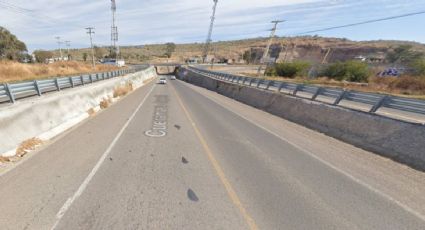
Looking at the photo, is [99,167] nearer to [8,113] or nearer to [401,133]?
[8,113]

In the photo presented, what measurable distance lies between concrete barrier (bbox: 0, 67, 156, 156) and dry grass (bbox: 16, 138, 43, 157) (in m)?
0.11

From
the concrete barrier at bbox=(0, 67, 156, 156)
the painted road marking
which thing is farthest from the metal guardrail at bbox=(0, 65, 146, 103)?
the painted road marking

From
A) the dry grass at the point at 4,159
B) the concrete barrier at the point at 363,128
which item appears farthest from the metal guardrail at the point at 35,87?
the concrete barrier at the point at 363,128

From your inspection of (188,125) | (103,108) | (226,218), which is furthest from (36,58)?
(226,218)

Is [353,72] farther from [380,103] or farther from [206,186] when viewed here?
[206,186]

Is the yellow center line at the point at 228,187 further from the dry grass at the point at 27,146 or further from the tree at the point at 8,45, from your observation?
the tree at the point at 8,45

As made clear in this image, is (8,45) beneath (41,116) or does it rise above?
beneath

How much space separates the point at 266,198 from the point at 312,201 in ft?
2.79

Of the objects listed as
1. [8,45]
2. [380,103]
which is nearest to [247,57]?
[8,45]

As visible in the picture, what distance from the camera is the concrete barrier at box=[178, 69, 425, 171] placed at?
7.09 metres

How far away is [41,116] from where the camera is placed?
8867 mm

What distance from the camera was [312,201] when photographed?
4875 millimetres

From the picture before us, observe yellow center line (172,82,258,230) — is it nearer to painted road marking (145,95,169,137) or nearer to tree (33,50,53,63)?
painted road marking (145,95,169,137)

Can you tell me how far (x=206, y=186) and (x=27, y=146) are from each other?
5629mm
